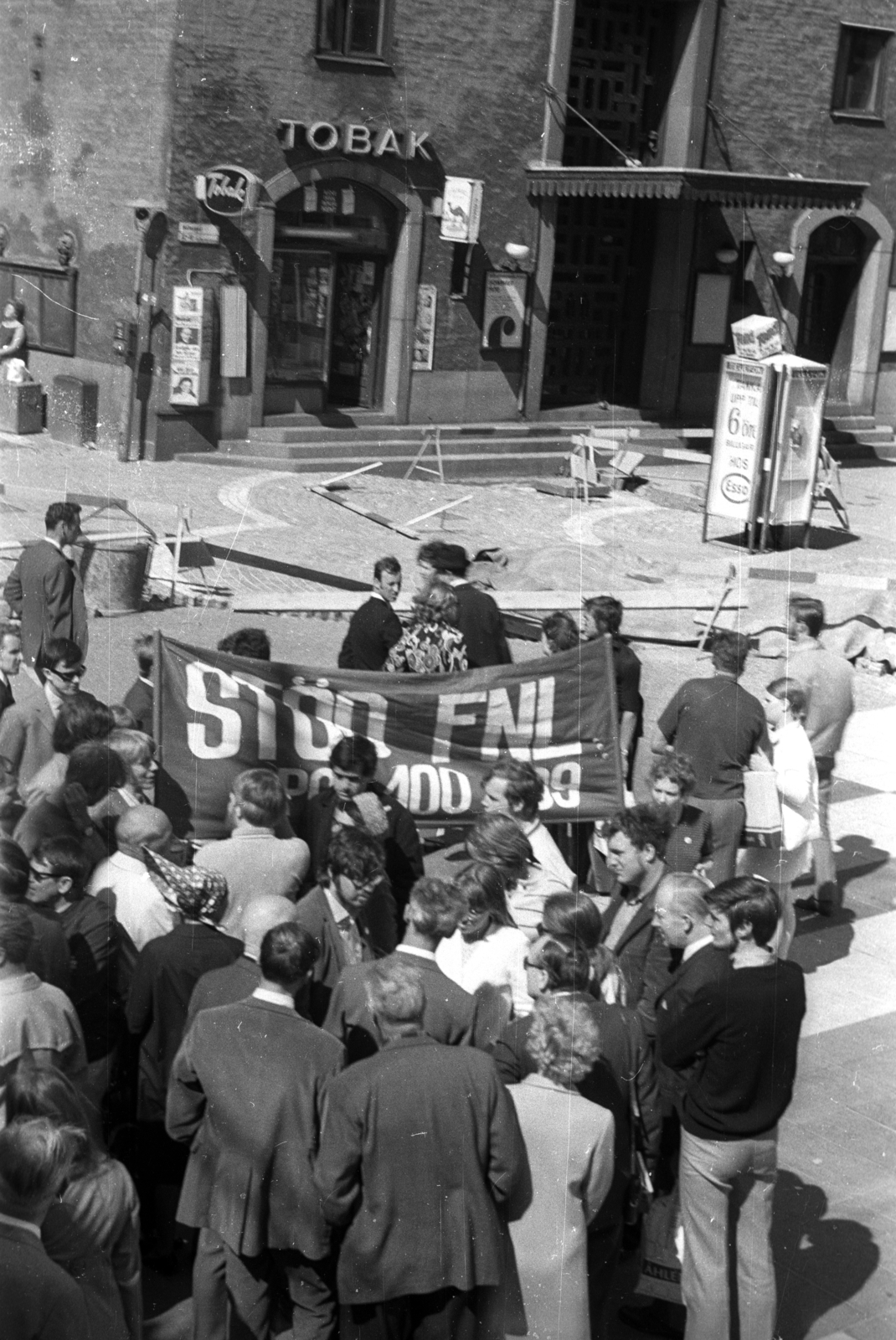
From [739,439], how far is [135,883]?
14.6 meters

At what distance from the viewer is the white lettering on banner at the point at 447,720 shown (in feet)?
27.2

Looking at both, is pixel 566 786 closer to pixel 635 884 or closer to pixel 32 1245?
pixel 635 884

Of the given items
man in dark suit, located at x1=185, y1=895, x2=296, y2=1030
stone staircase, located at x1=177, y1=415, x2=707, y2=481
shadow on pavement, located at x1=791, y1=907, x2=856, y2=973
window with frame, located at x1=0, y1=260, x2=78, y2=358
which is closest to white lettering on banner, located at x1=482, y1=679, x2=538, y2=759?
shadow on pavement, located at x1=791, y1=907, x2=856, y2=973

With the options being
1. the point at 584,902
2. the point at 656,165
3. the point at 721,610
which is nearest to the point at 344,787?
the point at 584,902

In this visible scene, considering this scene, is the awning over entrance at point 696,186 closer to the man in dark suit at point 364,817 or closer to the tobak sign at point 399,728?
the tobak sign at point 399,728

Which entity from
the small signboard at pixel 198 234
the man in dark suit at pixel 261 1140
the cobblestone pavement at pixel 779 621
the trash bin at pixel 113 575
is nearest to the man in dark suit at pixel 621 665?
the cobblestone pavement at pixel 779 621

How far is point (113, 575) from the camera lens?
14586 millimetres

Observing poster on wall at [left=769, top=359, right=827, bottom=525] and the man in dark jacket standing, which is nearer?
the man in dark jacket standing

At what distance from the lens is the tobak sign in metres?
7.88

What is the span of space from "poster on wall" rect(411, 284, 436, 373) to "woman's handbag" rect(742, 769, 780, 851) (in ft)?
57.4

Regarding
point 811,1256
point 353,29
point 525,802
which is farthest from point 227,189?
point 811,1256

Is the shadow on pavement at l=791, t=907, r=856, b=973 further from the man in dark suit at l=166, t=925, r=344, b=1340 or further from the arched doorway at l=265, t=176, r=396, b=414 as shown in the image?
the arched doorway at l=265, t=176, r=396, b=414

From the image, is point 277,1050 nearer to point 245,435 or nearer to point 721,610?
point 721,610

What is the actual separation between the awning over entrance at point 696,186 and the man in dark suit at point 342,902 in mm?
19872
